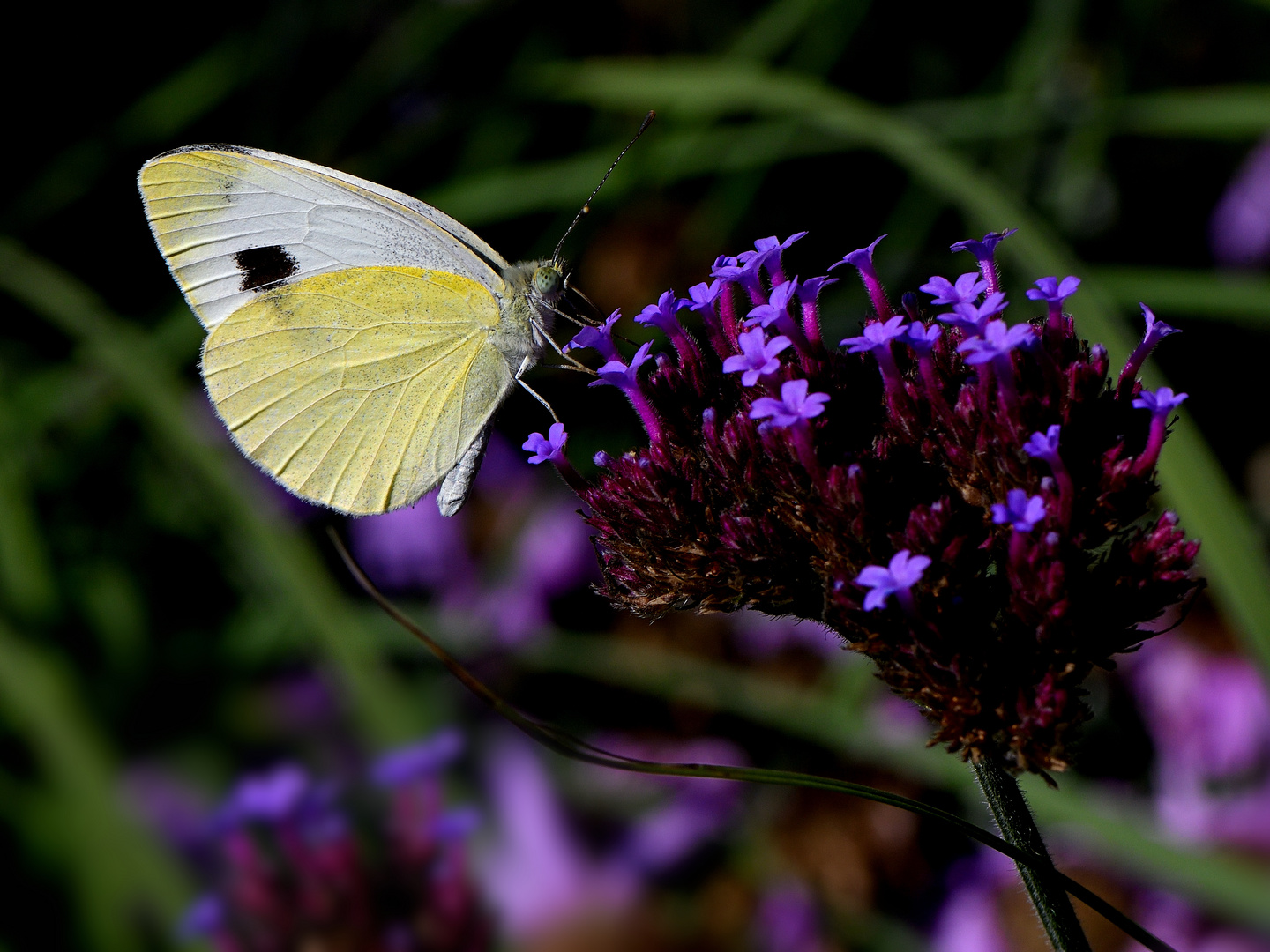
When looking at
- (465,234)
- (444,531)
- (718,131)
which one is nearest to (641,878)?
(444,531)

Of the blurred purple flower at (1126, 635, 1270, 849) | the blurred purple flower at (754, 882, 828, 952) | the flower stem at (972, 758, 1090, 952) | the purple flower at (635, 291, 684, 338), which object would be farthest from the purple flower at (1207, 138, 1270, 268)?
the flower stem at (972, 758, 1090, 952)

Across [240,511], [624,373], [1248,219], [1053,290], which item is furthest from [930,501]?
[1248,219]

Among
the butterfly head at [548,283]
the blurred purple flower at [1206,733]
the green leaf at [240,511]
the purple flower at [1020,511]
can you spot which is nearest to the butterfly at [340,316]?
the butterfly head at [548,283]

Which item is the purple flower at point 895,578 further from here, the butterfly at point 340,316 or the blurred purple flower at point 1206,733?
the blurred purple flower at point 1206,733

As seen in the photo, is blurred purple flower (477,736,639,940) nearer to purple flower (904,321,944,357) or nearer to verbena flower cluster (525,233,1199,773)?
verbena flower cluster (525,233,1199,773)

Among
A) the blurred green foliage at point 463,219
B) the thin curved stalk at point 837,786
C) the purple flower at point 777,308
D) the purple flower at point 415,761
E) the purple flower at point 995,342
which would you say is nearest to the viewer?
the thin curved stalk at point 837,786

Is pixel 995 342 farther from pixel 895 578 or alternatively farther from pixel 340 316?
pixel 340 316
